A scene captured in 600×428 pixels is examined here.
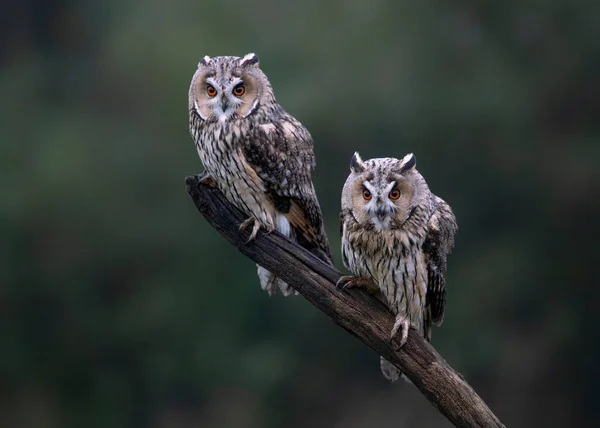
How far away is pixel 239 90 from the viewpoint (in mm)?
2211

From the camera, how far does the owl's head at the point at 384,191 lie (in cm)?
188

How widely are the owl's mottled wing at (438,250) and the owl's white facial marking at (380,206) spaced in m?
0.14

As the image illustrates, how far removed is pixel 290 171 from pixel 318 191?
137cm

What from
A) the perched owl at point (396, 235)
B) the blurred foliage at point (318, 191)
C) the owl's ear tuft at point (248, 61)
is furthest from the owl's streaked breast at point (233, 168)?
the blurred foliage at point (318, 191)

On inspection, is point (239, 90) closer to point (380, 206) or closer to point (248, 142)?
point (248, 142)

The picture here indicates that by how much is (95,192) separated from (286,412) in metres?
1.55

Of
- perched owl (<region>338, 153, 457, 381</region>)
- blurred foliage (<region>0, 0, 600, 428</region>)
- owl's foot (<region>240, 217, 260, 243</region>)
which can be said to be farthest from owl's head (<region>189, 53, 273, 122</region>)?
blurred foliage (<region>0, 0, 600, 428</region>)

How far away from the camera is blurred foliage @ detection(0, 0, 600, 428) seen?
3.74 meters

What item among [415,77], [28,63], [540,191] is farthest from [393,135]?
[28,63]

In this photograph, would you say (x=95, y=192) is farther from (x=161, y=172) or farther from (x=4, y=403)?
(x=4, y=403)

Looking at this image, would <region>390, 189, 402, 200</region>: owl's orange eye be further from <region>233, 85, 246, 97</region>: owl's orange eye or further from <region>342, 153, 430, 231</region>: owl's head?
<region>233, 85, 246, 97</region>: owl's orange eye

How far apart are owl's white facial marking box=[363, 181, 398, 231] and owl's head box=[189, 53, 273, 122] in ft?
1.78

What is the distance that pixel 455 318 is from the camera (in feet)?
12.5

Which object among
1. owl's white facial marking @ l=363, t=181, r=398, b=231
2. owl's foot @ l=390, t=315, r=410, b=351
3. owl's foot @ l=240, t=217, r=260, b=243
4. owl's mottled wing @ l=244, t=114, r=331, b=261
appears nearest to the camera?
owl's white facial marking @ l=363, t=181, r=398, b=231
